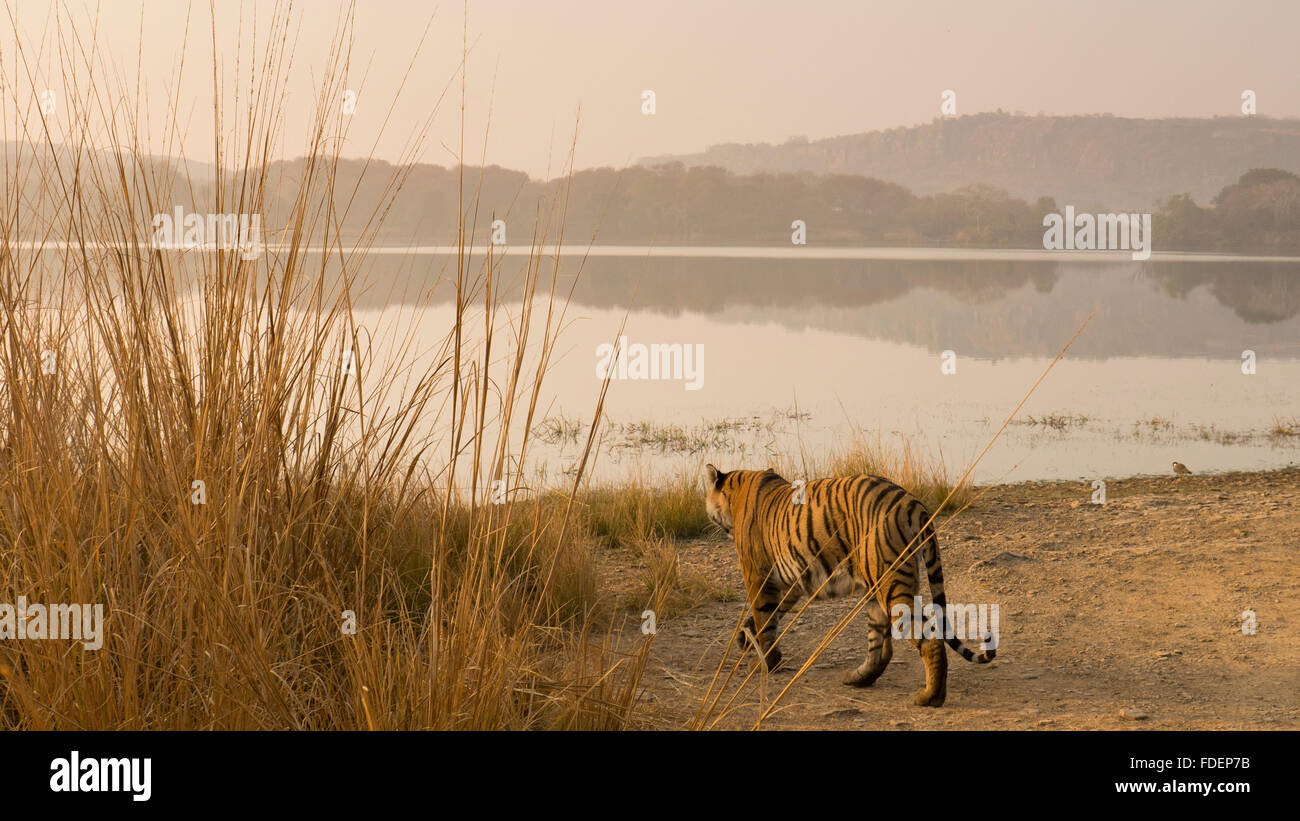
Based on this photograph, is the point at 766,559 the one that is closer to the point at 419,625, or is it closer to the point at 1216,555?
the point at 419,625

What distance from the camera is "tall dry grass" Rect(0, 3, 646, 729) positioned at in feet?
7.94

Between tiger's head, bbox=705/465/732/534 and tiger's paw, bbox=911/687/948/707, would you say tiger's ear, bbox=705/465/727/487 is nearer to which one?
tiger's head, bbox=705/465/732/534

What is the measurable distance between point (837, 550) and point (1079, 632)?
1.32m

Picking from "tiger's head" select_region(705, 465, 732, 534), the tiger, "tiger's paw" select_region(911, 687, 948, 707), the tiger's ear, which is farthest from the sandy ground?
the tiger's ear

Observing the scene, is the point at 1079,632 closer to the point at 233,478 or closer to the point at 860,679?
the point at 860,679

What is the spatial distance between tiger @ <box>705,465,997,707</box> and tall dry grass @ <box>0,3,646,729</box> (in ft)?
2.98

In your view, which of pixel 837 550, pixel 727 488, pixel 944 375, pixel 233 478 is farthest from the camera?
pixel 944 375

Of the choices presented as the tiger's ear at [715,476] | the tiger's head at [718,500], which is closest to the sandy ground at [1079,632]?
the tiger's head at [718,500]

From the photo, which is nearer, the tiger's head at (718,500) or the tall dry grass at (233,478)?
the tall dry grass at (233,478)

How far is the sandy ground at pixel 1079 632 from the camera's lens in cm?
335

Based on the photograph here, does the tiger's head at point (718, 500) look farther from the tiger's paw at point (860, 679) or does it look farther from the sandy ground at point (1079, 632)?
the tiger's paw at point (860, 679)

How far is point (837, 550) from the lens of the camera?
3.63 m

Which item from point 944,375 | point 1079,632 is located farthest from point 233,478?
point 944,375

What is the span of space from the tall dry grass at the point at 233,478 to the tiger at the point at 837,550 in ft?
2.98
